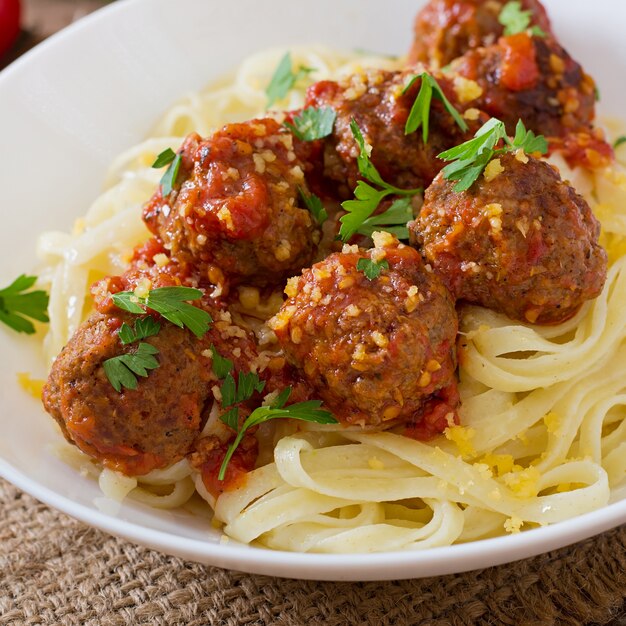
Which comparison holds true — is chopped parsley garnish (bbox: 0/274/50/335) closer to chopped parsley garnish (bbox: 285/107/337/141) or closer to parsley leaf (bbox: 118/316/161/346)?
parsley leaf (bbox: 118/316/161/346)

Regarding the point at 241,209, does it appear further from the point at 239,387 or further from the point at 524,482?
the point at 524,482

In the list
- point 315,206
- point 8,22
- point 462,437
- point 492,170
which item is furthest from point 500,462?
point 8,22

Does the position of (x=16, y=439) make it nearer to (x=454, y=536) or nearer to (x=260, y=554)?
(x=260, y=554)

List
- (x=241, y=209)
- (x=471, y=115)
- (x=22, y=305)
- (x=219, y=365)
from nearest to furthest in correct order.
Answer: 1. (x=219, y=365)
2. (x=241, y=209)
3. (x=471, y=115)
4. (x=22, y=305)

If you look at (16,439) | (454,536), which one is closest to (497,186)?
(454,536)

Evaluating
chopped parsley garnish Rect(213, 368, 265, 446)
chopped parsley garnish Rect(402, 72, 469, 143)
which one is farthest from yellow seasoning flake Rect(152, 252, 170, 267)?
chopped parsley garnish Rect(402, 72, 469, 143)

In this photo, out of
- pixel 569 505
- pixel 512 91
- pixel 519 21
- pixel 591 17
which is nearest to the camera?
pixel 569 505
